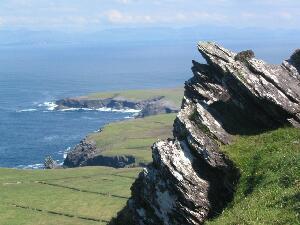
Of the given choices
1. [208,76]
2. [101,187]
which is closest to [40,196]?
[101,187]

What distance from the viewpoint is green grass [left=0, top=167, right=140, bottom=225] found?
98.8 metres

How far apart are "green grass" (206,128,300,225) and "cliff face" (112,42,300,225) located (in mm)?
1077

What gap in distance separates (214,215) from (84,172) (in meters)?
122

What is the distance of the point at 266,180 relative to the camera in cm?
3156

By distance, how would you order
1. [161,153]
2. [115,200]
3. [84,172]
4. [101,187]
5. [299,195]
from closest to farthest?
[299,195] < [161,153] < [115,200] < [101,187] < [84,172]

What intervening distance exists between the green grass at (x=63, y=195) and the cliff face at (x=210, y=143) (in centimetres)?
5740

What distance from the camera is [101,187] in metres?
128

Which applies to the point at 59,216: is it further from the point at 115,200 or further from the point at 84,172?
the point at 84,172

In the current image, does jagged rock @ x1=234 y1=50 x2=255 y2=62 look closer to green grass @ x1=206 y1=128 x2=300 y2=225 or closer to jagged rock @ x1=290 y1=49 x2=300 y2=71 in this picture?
jagged rock @ x1=290 y1=49 x2=300 y2=71

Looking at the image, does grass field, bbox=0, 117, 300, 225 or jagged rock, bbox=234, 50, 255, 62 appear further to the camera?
jagged rock, bbox=234, 50, 255, 62

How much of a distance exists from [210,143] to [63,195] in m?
88.7

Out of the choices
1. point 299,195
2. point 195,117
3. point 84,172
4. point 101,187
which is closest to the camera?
point 299,195

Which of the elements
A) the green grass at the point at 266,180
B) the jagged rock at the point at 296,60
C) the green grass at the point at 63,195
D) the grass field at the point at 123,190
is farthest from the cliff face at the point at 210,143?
the green grass at the point at 63,195

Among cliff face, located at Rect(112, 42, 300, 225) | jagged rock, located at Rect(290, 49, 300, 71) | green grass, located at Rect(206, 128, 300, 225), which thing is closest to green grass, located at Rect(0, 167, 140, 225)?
jagged rock, located at Rect(290, 49, 300, 71)
